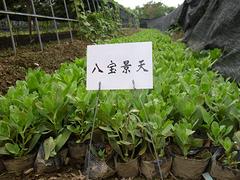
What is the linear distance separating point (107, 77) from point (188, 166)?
568 millimetres

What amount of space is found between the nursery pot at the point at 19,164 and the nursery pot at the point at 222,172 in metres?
0.87

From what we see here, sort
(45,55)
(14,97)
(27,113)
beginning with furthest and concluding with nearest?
(45,55), (14,97), (27,113)

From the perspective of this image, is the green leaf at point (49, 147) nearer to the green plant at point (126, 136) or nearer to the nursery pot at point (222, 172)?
the green plant at point (126, 136)

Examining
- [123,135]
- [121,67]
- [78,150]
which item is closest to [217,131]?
[123,135]

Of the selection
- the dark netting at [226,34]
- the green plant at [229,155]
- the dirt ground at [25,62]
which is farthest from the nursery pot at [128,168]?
the dark netting at [226,34]

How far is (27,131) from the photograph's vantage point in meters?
1.70

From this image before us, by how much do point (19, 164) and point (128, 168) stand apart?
536mm

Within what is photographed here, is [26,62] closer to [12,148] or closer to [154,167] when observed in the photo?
[12,148]

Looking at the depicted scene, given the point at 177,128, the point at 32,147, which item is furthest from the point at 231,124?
the point at 32,147

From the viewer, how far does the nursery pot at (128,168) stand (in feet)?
5.03

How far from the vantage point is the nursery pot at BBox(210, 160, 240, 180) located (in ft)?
4.63

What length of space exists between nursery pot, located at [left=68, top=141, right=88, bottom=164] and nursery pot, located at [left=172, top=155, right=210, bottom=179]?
0.46 metres

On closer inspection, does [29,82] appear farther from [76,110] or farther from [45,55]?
[45,55]

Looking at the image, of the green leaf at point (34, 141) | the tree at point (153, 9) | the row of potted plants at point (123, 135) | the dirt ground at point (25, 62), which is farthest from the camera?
the tree at point (153, 9)
